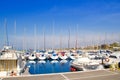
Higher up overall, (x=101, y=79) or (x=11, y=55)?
(x=11, y=55)

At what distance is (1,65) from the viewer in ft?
95.6

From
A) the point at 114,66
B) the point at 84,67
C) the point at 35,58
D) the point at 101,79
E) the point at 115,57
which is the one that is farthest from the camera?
the point at 35,58

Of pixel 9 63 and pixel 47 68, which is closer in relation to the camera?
pixel 9 63

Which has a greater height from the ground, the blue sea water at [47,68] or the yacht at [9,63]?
the yacht at [9,63]

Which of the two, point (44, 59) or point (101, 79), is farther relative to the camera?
point (44, 59)

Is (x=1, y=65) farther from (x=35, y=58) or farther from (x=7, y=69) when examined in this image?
(x=35, y=58)

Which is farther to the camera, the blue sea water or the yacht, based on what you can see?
the blue sea water

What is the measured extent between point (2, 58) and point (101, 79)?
51.9 feet

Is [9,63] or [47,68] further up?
[9,63]

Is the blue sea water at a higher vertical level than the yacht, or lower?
lower

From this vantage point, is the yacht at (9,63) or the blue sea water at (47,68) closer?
the yacht at (9,63)

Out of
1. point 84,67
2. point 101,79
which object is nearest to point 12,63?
point 101,79

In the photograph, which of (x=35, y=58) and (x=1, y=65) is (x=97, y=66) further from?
(x=35, y=58)

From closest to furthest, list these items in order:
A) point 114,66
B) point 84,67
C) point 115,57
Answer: point 114,66 < point 84,67 < point 115,57
